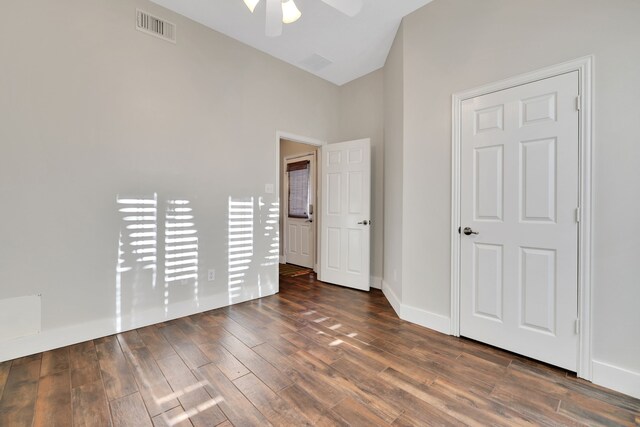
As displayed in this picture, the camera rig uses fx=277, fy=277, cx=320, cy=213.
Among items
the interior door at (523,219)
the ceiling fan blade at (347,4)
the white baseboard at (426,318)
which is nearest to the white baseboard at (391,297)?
the white baseboard at (426,318)

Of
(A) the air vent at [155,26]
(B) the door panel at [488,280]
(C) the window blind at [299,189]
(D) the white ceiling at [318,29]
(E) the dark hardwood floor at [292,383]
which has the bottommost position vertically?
(E) the dark hardwood floor at [292,383]

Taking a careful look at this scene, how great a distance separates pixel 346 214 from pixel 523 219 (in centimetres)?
218

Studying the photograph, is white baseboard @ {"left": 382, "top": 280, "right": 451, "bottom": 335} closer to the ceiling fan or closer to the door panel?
the door panel

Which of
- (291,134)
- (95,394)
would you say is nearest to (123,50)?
(291,134)

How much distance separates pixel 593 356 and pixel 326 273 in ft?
9.50

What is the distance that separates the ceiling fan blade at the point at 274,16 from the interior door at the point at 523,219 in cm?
167

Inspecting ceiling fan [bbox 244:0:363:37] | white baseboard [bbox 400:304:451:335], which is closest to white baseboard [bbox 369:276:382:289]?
white baseboard [bbox 400:304:451:335]

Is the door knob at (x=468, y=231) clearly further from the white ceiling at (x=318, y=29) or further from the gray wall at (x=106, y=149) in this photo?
the gray wall at (x=106, y=149)

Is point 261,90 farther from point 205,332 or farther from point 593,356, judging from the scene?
point 593,356

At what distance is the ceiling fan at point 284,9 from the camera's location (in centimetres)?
183

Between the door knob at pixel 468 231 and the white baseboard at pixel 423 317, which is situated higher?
the door knob at pixel 468 231

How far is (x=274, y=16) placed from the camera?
1.95 m

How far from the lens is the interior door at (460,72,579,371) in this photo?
1.92 metres

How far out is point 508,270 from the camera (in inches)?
86.3
